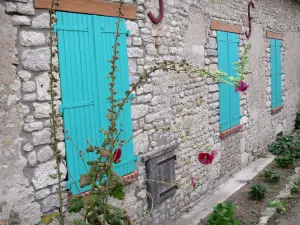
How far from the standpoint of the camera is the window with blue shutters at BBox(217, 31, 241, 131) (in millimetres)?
6314

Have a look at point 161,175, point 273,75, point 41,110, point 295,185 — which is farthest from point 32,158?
point 273,75

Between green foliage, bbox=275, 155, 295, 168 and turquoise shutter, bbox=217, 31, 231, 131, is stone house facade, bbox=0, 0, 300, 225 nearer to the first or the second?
turquoise shutter, bbox=217, 31, 231, 131

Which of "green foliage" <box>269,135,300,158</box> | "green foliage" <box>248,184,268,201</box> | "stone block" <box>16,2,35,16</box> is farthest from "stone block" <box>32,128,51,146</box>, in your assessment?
"green foliage" <box>269,135,300,158</box>

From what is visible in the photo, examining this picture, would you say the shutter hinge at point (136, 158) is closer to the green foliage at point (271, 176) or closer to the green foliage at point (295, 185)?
the green foliage at point (295, 185)

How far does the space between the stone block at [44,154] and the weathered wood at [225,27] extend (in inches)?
146

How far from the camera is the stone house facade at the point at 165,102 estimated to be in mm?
3027

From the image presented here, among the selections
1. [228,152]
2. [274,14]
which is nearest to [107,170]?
[228,152]

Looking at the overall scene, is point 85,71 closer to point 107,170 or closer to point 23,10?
point 23,10

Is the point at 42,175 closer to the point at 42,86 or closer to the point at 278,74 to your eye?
the point at 42,86

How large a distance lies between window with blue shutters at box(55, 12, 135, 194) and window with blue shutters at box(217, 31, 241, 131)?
267 centimetres

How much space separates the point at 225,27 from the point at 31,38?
4136 millimetres

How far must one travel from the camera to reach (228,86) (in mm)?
6523

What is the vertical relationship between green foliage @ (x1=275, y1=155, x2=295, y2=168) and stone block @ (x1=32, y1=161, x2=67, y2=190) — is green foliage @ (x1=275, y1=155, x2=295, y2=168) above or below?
below

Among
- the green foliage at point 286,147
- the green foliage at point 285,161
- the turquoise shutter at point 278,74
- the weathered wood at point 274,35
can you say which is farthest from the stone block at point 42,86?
the turquoise shutter at point 278,74
